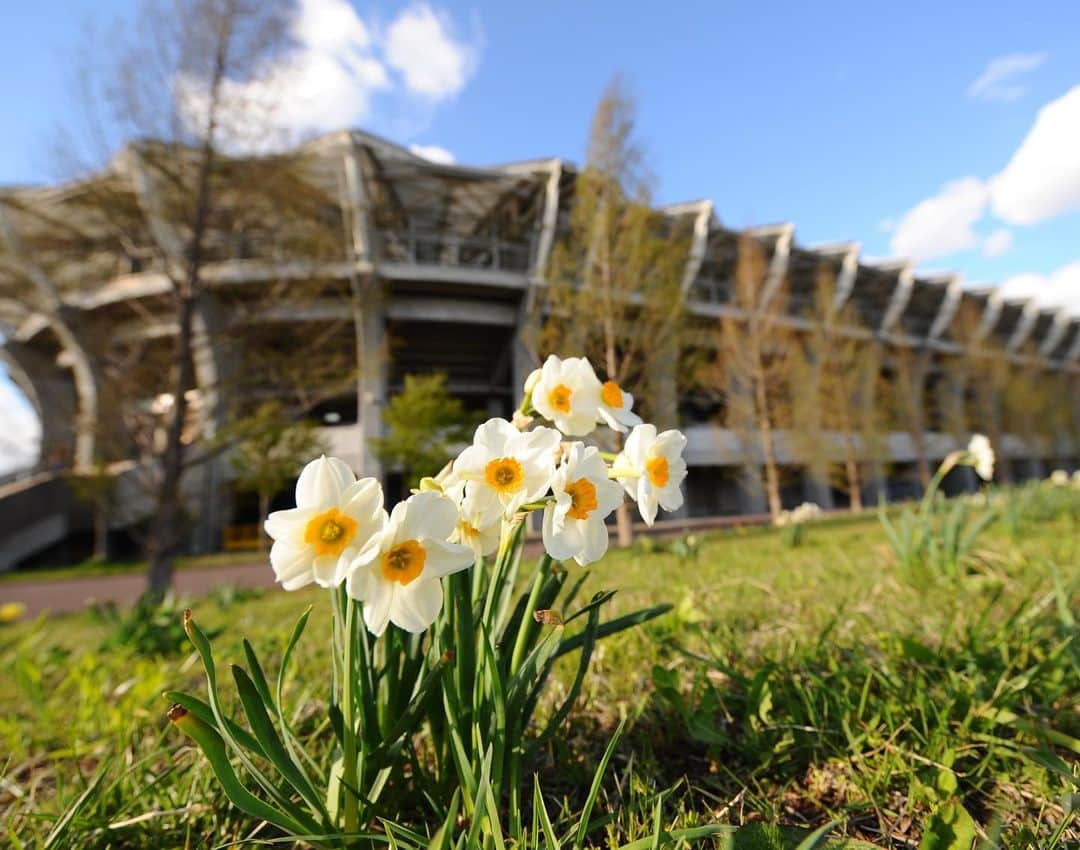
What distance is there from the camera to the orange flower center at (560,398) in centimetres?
105

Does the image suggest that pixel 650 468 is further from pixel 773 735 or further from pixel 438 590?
pixel 773 735

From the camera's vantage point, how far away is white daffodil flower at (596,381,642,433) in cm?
107

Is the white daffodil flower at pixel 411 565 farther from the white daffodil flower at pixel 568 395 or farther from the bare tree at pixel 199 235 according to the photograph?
the bare tree at pixel 199 235

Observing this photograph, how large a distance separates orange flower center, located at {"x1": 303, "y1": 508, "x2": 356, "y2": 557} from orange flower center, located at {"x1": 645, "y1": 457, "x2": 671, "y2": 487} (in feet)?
1.79

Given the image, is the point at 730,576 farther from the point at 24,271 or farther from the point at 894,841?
the point at 24,271

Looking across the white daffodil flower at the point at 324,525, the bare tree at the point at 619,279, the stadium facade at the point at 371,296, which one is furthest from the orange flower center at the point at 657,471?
the stadium facade at the point at 371,296

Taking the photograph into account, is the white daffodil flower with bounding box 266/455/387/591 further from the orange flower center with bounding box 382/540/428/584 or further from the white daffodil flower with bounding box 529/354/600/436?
the white daffodil flower with bounding box 529/354/600/436

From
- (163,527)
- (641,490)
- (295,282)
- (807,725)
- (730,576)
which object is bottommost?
(163,527)

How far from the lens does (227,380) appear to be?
7.56 meters

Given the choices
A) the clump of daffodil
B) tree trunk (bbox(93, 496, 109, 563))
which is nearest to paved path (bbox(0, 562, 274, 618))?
tree trunk (bbox(93, 496, 109, 563))

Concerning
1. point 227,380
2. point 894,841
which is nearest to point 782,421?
point 227,380

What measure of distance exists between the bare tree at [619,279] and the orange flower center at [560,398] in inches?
261

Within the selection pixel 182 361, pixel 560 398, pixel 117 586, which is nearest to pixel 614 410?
pixel 560 398

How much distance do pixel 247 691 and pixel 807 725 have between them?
4.18 feet
